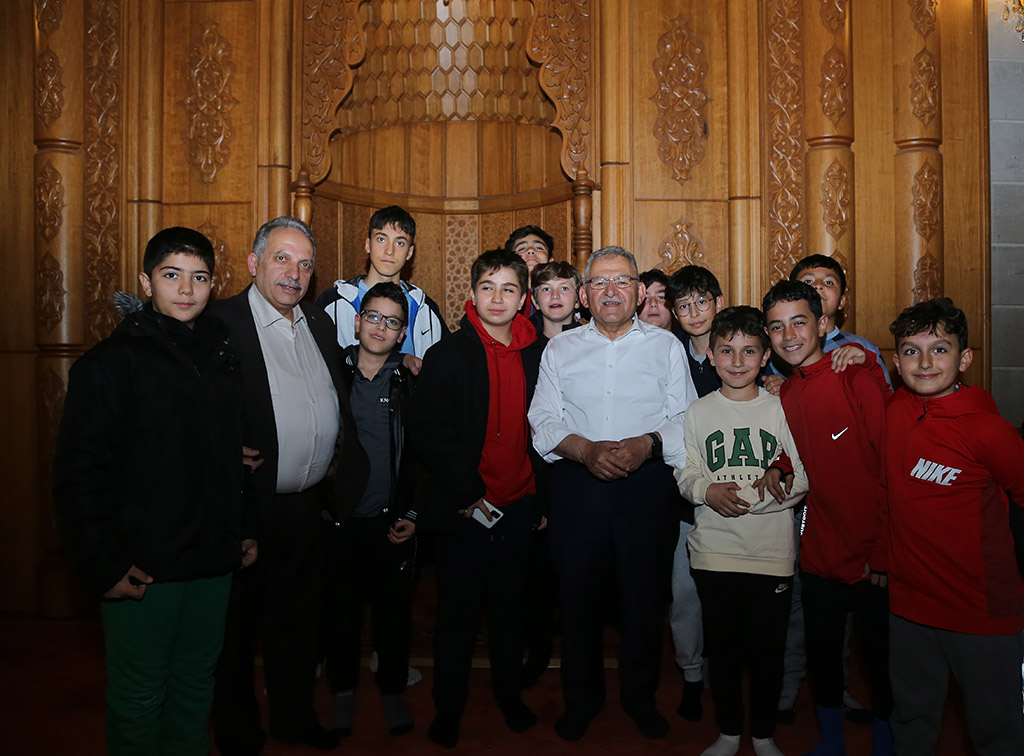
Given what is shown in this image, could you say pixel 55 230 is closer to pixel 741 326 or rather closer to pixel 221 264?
pixel 221 264

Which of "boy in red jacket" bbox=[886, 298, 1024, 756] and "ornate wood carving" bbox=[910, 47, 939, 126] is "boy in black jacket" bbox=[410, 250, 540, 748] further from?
"ornate wood carving" bbox=[910, 47, 939, 126]

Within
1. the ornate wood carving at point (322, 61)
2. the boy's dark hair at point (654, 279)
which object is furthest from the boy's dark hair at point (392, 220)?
the boy's dark hair at point (654, 279)

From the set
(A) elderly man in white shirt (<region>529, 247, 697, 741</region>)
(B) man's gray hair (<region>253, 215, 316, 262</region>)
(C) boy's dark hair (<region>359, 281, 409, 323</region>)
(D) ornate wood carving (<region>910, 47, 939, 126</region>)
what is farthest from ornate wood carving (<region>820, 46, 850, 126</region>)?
(B) man's gray hair (<region>253, 215, 316, 262</region>)

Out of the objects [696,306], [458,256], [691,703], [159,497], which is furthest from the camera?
[458,256]

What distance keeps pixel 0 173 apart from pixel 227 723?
3557 mm

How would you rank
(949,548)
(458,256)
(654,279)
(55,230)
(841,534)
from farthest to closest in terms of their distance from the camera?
1. (458,256)
2. (55,230)
3. (654,279)
4. (841,534)
5. (949,548)

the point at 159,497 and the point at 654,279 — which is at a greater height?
the point at 654,279

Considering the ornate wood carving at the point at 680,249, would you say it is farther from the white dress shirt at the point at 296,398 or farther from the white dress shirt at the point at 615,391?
the white dress shirt at the point at 296,398

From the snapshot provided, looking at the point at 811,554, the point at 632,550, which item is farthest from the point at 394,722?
the point at 811,554

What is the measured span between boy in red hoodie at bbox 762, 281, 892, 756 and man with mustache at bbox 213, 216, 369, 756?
1614 millimetres

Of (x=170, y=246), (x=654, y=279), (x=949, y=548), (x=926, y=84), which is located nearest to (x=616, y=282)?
(x=654, y=279)

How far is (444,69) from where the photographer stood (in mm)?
5359

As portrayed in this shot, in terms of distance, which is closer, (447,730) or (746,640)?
(746,640)

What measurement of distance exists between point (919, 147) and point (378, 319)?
10.6 ft
